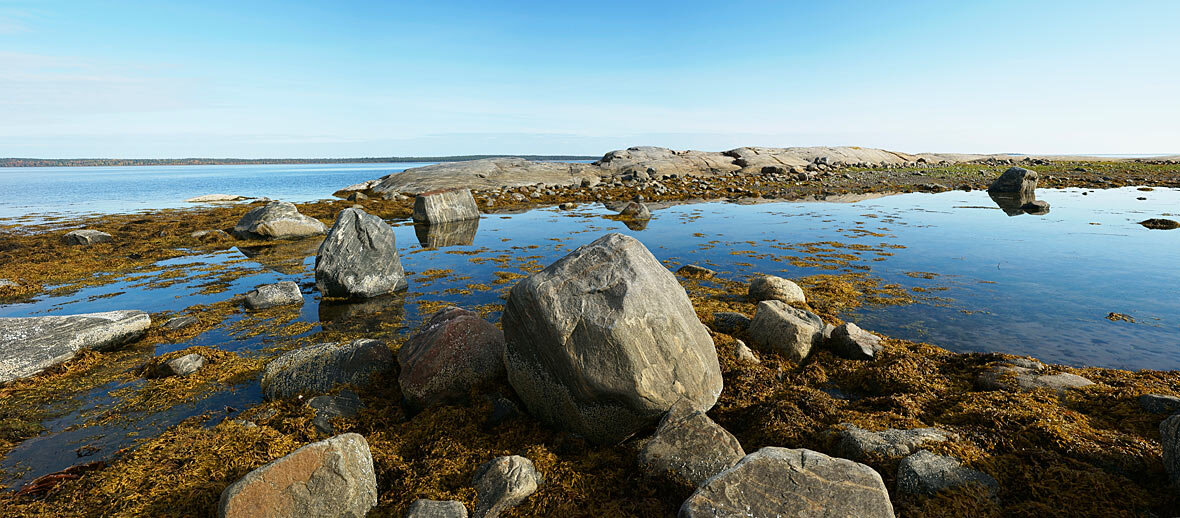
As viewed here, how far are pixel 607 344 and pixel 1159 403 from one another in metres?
6.41

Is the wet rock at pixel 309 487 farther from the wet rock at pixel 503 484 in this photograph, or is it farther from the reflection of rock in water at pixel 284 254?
the reflection of rock in water at pixel 284 254

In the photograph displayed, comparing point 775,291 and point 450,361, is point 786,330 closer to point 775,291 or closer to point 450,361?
point 775,291

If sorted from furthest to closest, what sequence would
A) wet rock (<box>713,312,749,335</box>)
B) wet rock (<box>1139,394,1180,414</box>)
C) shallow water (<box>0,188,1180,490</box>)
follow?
wet rock (<box>713,312,749,335</box>), shallow water (<box>0,188,1180,490</box>), wet rock (<box>1139,394,1180,414</box>)

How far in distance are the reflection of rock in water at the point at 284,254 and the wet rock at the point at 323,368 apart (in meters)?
8.34

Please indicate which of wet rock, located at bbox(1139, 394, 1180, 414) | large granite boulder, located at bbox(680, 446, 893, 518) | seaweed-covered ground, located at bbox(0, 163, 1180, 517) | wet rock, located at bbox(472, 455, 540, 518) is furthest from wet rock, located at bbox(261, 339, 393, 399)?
wet rock, located at bbox(1139, 394, 1180, 414)

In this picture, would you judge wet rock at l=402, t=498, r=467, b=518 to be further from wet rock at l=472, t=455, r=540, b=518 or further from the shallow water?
the shallow water

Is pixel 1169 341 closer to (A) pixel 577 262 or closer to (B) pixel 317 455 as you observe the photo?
(A) pixel 577 262

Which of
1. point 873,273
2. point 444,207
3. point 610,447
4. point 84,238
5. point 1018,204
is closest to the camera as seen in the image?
point 610,447

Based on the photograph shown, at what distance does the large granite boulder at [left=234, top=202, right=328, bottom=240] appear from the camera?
64.1 feet

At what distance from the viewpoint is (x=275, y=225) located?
771 inches

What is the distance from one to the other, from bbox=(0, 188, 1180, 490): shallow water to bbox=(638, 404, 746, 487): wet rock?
18.9 feet

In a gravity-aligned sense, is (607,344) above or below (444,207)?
below

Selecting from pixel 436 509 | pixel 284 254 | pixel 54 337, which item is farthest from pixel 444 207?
pixel 436 509

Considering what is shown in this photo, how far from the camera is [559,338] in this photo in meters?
5.09
